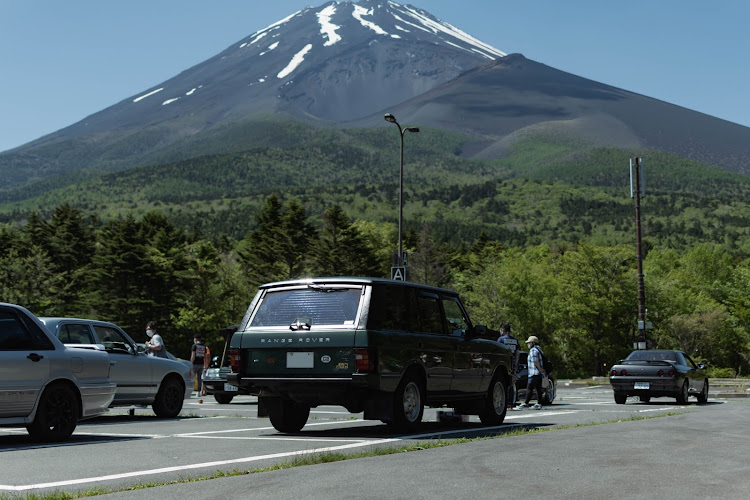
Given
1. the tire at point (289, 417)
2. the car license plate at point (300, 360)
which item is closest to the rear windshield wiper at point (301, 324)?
the car license plate at point (300, 360)

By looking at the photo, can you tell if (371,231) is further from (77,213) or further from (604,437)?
(604,437)

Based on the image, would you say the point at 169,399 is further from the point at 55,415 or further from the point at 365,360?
the point at 365,360

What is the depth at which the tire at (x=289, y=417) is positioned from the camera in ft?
44.2

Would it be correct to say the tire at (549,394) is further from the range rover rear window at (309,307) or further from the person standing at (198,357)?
the range rover rear window at (309,307)

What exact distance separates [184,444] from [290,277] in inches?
2868

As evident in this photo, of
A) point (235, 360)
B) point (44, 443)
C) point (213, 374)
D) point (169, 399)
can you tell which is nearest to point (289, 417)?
point (235, 360)

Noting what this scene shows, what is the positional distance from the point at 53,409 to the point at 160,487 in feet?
16.0

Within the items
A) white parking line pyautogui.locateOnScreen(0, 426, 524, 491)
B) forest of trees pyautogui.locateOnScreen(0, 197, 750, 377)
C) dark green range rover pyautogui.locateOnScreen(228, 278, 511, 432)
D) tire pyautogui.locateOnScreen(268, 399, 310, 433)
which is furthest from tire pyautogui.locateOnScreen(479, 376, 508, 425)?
forest of trees pyautogui.locateOnScreen(0, 197, 750, 377)

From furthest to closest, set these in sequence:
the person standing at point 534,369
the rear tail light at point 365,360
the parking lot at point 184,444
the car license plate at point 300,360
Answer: the person standing at point 534,369, the car license plate at point 300,360, the rear tail light at point 365,360, the parking lot at point 184,444

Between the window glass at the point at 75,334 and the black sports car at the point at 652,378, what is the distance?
41.1ft

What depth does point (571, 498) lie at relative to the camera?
23.9 feet

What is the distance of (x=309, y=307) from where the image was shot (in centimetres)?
1297

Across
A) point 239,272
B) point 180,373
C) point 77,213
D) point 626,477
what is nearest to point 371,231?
point 239,272

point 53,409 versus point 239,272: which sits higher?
point 239,272
